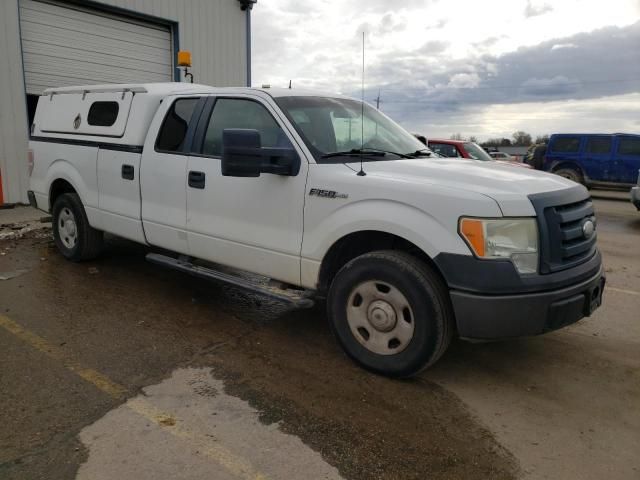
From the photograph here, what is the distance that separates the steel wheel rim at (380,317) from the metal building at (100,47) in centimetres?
871

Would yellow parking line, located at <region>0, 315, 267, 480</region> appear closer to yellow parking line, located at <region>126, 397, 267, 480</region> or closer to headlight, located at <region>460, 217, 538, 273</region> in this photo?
yellow parking line, located at <region>126, 397, 267, 480</region>

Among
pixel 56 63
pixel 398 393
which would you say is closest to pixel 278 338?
pixel 398 393

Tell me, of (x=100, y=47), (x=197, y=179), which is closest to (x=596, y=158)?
A: (x=100, y=47)

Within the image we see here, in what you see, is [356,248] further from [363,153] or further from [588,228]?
[588,228]

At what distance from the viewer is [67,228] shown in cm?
637

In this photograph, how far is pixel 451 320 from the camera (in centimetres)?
339

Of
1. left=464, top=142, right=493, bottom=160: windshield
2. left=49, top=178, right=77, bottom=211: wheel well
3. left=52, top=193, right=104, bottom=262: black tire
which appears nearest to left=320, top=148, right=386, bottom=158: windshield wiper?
left=52, top=193, right=104, bottom=262: black tire

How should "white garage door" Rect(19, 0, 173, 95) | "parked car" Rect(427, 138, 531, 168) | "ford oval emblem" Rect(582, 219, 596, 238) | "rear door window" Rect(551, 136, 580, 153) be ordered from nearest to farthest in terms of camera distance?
"ford oval emblem" Rect(582, 219, 596, 238)
"white garage door" Rect(19, 0, 173, 95)
"parked car" Rect(427, 138, 531, 168)
"rear door window" Rect(551, 136, 580, 153)

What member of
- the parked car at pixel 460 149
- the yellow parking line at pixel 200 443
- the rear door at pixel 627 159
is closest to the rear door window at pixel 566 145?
the rear door at pixel 627 159

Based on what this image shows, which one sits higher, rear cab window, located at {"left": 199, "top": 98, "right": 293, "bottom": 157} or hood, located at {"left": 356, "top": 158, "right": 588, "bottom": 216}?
rear cab window, located at {"left": 199, "top": 98, "right": 293, "bottom": 157}

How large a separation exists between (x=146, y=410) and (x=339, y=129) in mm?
2508

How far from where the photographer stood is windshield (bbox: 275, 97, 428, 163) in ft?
13.3

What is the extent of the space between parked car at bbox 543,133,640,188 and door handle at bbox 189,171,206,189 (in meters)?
15.1

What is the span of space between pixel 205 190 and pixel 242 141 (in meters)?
0.99
